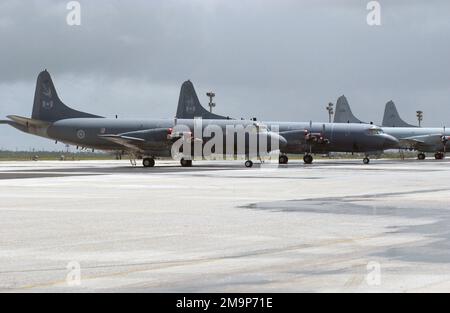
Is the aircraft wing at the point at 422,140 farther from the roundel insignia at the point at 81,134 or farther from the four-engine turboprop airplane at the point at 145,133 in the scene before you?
the roundel insignia at the point at 81,134

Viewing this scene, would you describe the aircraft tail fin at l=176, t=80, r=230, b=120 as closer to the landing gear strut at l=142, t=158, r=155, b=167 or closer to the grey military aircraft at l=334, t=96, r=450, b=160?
the landing gear strut at l=142, t=158, r=155, b=167

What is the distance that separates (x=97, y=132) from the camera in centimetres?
7175

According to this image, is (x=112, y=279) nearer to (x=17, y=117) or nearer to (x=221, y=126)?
(x=221, y=126)

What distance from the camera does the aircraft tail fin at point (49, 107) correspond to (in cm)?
7331

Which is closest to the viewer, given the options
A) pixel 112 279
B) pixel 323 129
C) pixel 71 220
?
pixel 112 279

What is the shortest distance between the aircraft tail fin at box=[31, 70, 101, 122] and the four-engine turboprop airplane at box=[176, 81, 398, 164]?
1265cm

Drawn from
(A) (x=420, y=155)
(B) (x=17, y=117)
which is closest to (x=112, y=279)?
(B) (x=17, y=117)

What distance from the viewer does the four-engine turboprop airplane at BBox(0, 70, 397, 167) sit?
68.8 meters

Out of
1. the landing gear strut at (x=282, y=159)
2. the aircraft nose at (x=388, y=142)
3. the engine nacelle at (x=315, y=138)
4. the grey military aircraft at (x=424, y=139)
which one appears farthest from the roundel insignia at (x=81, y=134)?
the grey military aircraft at (x=424, y=139)

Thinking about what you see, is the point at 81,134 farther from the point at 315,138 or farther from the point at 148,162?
the point at 315,138

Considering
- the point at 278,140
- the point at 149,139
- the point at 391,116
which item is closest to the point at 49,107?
the point at 149,139

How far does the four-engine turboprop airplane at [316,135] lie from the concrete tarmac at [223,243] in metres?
48.8

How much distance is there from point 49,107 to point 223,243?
60.9m
